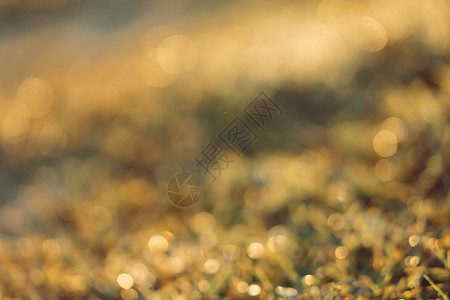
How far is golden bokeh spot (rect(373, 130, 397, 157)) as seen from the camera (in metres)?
2.15

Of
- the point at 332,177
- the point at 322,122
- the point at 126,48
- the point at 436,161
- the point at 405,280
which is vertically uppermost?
the point at 126,48

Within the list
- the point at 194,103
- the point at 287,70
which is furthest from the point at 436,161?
the point at 194,103

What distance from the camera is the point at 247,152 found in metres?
2.51

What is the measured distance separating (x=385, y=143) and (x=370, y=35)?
99 centimetres

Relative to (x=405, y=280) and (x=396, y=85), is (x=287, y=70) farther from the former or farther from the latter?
(x=405, y=280)

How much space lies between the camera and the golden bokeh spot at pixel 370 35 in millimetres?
2770

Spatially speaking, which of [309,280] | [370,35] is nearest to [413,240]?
[309,280]

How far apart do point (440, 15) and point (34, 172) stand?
2752 millimetres

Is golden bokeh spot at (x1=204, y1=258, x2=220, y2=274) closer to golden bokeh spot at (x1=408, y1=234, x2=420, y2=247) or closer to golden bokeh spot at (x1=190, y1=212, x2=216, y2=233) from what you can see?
golden bokeh spot at (x1=190, y1=212, x2=216, y2=233)

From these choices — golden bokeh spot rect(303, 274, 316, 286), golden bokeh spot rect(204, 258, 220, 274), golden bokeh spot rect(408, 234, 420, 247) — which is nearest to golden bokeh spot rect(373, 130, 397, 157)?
golden bokeh spot rect(408, 234, 420, 247)

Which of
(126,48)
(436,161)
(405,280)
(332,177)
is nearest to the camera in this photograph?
(405,280)

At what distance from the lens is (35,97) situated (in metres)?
3.41

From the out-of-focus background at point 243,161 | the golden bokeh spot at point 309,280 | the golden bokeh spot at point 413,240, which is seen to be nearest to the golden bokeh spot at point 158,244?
the out-of-focus background at point 243,161

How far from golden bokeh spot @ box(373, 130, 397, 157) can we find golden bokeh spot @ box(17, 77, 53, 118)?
236 cm
